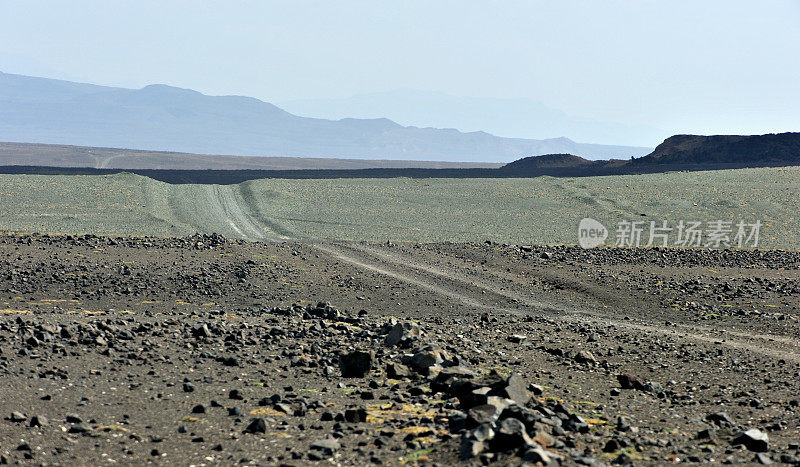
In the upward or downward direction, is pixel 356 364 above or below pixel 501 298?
above

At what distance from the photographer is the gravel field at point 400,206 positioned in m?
35.2

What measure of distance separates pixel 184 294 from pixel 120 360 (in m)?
8.65

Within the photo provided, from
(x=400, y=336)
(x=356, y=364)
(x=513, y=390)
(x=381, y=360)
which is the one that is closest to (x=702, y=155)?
(x=400, y=336)

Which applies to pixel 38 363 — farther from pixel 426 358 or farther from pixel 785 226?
pixel 785 226

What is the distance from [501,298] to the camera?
21.9 meters

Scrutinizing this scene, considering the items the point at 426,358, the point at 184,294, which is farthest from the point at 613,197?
the point at 426,358

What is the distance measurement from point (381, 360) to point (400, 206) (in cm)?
3123

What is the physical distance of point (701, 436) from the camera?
891 centimetres
